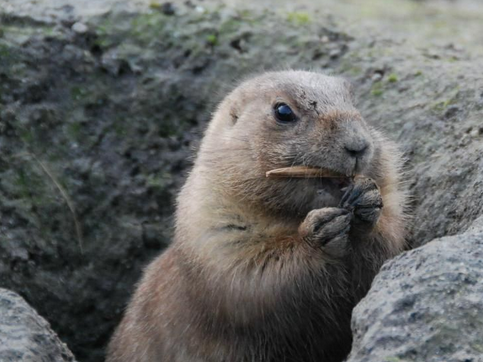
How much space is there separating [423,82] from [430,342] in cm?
350

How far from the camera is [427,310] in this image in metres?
3.96

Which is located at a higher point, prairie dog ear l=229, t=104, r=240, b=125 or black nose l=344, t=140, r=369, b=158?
black nose l=344, t=140, r=369, b=158

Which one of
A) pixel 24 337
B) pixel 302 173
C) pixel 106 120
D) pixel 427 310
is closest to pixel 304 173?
pixel 302 173

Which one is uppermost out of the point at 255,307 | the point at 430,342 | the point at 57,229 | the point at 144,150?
the point at 430,342

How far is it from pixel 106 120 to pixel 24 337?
10.0 feet

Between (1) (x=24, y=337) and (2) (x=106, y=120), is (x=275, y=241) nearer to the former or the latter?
(1) (x=24, y=337)

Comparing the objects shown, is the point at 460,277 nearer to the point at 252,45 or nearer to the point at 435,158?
the point at 435,158

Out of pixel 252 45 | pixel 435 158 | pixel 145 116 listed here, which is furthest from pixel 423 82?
pixel 145 116

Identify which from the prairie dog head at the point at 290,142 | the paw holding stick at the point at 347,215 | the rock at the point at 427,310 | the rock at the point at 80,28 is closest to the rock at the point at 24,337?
the prairie dog head at the point at 290,142

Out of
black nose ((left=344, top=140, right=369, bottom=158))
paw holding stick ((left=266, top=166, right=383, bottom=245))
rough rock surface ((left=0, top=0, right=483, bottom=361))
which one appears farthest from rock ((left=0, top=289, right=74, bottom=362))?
rough rock surface ((left=0, top=0, right=483, bottom=361))

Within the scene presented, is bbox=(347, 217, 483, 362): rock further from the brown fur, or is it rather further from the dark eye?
the dark eye

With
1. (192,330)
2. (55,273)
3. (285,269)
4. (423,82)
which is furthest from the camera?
(55,273)

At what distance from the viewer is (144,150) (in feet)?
25.3

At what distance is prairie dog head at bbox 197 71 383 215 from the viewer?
16.8 ft
